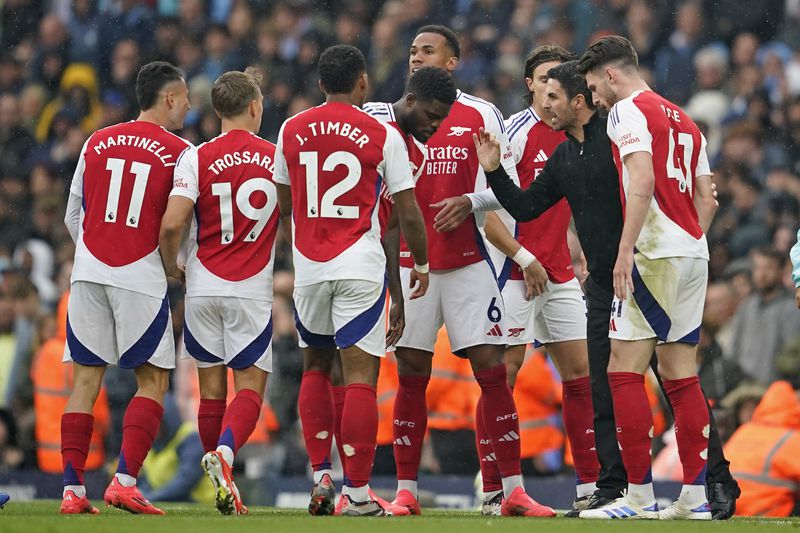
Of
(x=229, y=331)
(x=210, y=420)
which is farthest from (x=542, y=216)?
(x=210, y=420)

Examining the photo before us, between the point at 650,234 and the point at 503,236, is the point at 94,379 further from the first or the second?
the point at 650,234

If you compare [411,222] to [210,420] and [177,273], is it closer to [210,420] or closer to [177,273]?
[177,273]

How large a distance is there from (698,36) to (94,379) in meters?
9.02

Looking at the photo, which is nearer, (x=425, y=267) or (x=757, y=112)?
(x=425, y=267)

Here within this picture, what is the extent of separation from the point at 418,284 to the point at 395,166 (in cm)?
70

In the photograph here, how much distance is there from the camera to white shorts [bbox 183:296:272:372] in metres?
7.88

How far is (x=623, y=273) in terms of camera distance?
689cm

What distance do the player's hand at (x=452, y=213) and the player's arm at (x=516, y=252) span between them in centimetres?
30

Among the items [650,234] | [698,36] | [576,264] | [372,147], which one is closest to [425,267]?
[372,147]

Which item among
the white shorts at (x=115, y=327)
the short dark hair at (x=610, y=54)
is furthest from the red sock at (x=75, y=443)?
the short dark hair at (x=610, y=54)

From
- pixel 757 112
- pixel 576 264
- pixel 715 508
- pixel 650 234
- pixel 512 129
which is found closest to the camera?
pixel 650 234

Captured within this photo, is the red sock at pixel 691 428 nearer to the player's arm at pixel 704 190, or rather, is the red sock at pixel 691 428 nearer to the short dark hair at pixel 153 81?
the player's arm at pixel 704 190

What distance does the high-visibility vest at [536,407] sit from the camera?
10977 mm

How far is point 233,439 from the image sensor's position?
24.7 ft
